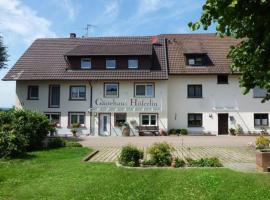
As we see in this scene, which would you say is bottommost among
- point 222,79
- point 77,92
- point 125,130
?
point 125,130

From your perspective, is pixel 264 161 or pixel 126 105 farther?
pixel 126 105

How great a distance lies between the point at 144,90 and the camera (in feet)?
121

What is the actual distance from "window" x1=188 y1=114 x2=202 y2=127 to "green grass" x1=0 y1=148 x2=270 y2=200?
24.2 meters

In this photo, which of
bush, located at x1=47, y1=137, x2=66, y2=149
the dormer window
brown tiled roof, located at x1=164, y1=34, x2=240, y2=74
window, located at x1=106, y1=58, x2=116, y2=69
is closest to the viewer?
bush, located at x1=47, y1=137, x2=66, y2=149

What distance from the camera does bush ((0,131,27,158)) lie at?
56.0 ft

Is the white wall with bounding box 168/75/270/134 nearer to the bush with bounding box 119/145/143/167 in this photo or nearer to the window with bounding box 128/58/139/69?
the window with bounding box 128/58/139/69

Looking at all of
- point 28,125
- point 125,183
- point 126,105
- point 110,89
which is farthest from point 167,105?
point 125,183

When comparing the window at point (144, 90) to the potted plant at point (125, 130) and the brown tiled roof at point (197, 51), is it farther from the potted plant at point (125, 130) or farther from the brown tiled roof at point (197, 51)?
the potted plant at point (125, 130)

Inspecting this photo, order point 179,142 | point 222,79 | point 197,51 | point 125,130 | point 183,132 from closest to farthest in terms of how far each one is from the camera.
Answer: point 179,142, point 125,130, point 183,132, point 222,79, point 197,51

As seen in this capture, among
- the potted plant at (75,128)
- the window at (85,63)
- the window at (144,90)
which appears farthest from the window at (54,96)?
the window at (144,90)

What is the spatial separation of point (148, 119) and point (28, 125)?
16.9 meters

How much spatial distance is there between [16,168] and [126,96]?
23353 mm

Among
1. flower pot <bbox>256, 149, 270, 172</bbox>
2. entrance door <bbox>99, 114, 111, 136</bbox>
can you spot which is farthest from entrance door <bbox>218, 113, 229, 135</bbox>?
flower pot <bbox>256, 149, 270, 172</bbox>

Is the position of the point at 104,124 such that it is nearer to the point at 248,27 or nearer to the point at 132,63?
the point at 132,63
